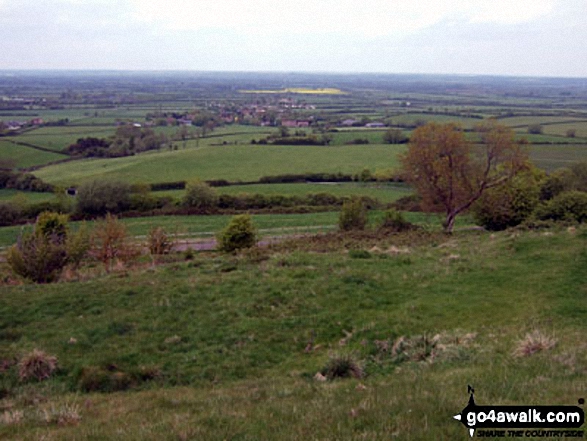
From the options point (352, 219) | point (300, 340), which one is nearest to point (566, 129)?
point (352, 219)

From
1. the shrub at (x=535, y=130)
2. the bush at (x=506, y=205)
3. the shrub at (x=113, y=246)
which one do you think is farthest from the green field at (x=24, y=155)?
the shrub at (x=535, y=130)

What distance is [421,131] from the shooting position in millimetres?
33062

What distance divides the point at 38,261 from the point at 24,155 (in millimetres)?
81500

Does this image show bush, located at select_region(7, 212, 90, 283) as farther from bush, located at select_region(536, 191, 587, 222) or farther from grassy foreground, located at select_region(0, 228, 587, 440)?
bush, located at select_region(536, 191, 587, 222)

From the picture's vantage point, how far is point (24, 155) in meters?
93.1

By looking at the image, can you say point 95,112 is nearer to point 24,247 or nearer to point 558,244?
point 24,247

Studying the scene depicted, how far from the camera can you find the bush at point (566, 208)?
31453 millimetres

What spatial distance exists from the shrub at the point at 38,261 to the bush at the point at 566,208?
2823 cm

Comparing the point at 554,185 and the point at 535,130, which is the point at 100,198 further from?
the point at 535,130

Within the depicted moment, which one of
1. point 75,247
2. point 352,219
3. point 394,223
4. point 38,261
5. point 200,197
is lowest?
point 200,197

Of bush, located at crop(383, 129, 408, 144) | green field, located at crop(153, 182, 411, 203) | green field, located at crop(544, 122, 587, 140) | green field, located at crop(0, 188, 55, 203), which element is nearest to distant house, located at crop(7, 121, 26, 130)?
green field, located at crop(0, 188, 55, 203)

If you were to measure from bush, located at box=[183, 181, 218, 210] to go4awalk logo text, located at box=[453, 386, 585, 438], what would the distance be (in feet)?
174

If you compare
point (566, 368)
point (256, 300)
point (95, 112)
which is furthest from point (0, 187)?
point (95, 112)

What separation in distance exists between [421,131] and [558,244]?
15245 mm
